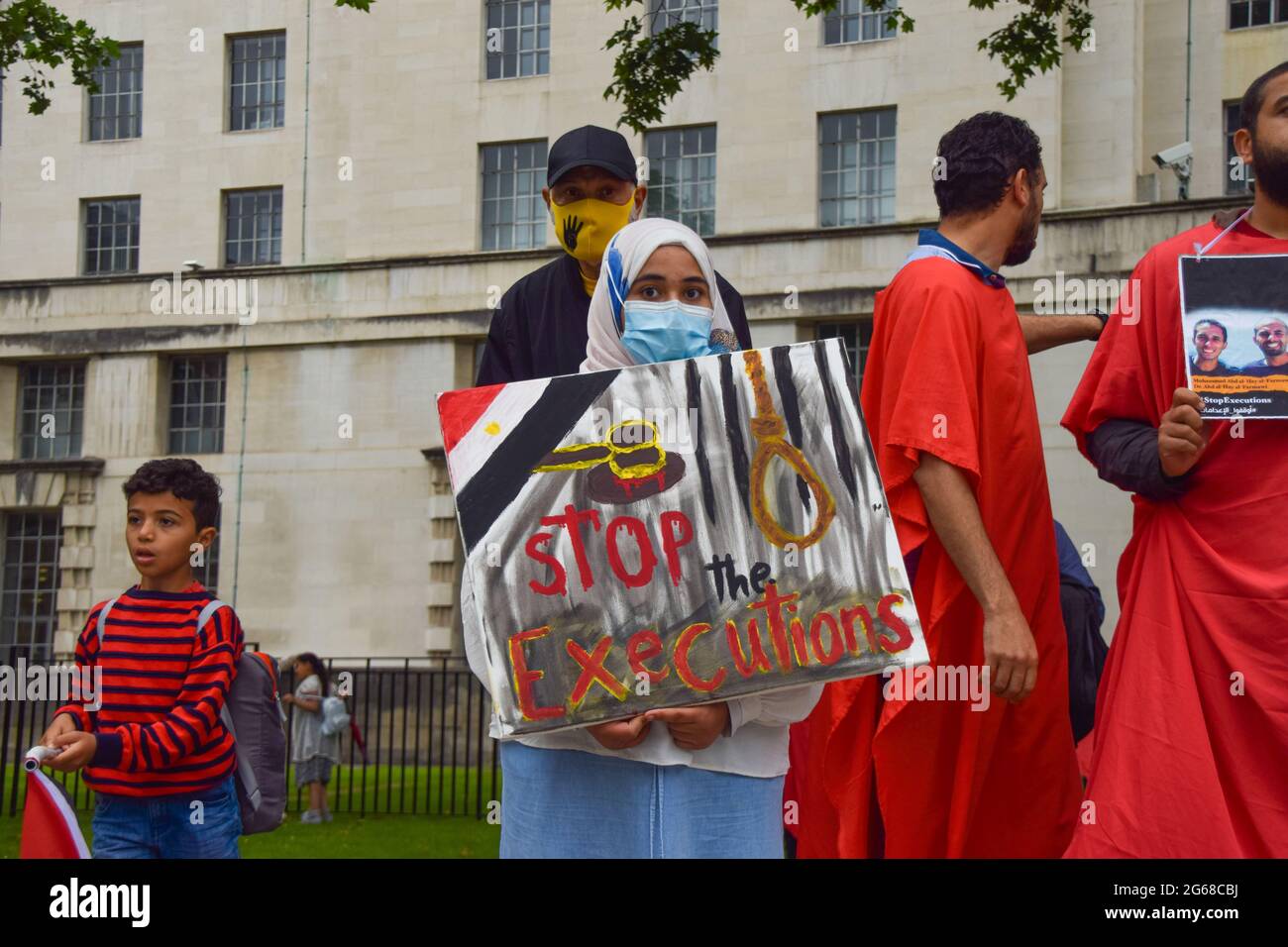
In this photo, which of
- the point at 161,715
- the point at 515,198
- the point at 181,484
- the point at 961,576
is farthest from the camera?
the point at 515,198

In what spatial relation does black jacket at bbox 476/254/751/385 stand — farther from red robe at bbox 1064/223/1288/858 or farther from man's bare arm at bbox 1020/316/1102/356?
red robe at bbox 1064/223/1288/858

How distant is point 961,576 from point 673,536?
138cm

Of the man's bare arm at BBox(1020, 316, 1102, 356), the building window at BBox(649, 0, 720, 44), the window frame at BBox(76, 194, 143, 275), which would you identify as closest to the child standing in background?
the man's bare arm at BBox(1020, 316, 1102, 356)

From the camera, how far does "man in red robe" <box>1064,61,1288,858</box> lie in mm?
4031

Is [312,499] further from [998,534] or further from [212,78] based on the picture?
[998,534]

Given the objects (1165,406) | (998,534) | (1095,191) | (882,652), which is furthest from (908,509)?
(1095,191)

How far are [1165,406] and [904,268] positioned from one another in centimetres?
89

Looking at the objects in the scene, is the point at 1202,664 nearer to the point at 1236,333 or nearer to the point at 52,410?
the point at 1236,333

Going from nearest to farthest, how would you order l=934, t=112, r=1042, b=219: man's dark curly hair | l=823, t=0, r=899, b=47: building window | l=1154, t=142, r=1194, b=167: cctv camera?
l=934, t=112, r=1042, b=219: man's dark curly hair < l=1154, t=142, r=1194, b=167: cctv camera < l=823, t=0, r=899, b=47: building window

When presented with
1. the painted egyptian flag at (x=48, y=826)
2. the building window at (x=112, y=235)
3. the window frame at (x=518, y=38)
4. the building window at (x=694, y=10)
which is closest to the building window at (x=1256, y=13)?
the building window at (x=694, y=10)

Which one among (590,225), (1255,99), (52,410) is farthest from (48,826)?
(52,410)

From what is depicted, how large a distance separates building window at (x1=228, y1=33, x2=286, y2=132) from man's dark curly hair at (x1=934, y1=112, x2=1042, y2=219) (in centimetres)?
2718

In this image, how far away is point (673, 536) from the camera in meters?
3.48

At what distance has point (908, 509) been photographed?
15.1 feet
